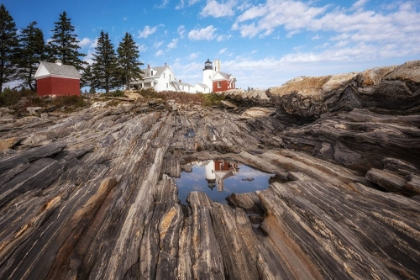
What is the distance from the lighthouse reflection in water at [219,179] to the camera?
46.7ft

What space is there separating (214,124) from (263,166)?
54.6 ft

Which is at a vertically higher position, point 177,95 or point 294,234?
point 177,95

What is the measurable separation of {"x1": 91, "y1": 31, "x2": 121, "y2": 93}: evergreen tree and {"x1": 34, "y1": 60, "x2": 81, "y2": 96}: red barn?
10283 mm

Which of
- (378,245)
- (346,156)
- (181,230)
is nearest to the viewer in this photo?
(378,245)

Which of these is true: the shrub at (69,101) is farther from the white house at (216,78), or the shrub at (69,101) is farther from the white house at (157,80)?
the white house at (216,78)

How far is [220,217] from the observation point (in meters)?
9.10

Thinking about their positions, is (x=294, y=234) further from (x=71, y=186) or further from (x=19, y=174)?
(x=19, y=174)

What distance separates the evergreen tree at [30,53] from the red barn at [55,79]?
6.46m

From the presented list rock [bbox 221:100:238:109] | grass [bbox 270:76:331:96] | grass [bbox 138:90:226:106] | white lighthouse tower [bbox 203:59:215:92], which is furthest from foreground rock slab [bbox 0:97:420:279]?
white lighthouse tower [bbox 203:59:215:92]

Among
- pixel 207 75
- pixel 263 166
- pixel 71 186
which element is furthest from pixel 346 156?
pixel 207 75

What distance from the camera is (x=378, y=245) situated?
21.8 ft

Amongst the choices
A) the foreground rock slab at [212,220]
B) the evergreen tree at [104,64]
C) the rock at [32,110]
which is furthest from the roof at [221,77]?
the foreground rock slab at [212,220]

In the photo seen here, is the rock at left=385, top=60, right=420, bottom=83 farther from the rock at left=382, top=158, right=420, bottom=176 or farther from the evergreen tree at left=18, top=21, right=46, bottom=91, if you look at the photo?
the evergreen tree at left=18, top=21, right=46, bottom=91

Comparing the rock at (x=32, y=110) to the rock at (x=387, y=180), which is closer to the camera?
the rock at (x=387, y=180)
